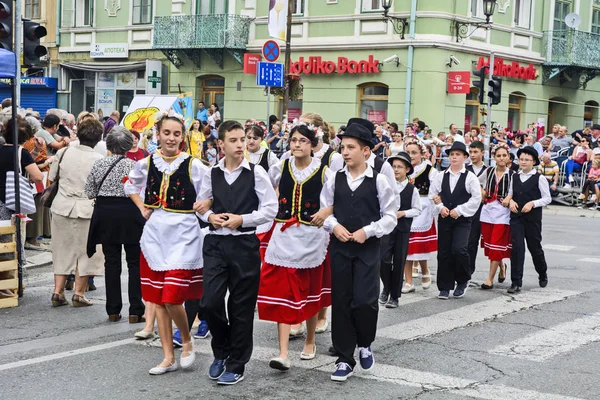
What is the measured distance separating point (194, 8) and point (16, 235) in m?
24.9

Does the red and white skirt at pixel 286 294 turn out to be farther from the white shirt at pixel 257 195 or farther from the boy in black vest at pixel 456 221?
the boy in black vest at pixel 456 221

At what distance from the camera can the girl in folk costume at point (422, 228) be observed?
11.5 meters

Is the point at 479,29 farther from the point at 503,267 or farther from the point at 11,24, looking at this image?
the point at 11,24

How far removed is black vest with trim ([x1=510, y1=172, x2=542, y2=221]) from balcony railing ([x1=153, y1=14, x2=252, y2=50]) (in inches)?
872

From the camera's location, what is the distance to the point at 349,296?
23.9 ft

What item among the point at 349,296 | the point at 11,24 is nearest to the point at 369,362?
the point at 349,296

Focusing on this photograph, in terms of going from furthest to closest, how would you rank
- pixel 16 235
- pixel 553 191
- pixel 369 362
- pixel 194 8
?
pixel 194 8
pixel 553 191
pixel 16 235
pixel 369 362

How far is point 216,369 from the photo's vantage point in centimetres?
700

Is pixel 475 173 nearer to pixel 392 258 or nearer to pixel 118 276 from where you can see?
pixel 392 258

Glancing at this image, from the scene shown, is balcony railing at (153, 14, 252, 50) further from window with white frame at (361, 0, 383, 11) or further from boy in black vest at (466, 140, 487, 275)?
boy in black vest at (466, 140, 487, 275)

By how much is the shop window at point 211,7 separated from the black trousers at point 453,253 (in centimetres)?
2395

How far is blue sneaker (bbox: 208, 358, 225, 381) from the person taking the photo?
698 cm

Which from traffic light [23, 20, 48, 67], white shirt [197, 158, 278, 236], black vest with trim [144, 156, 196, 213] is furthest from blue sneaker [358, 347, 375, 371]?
traffic light [23, 20, 48, 67]

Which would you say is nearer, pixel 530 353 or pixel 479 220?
pixel 530 353
